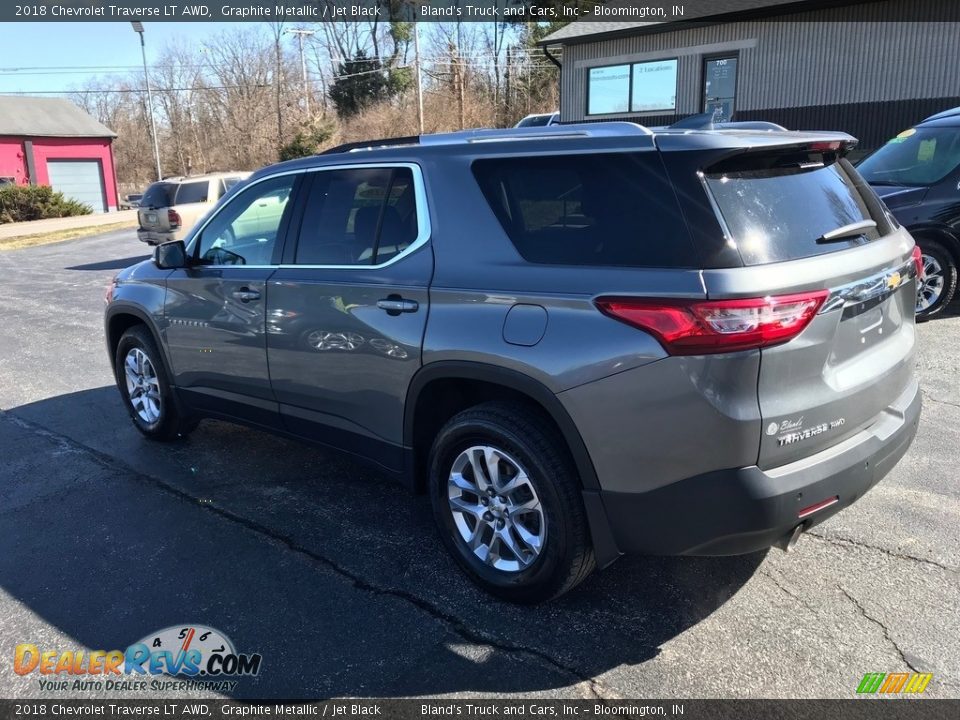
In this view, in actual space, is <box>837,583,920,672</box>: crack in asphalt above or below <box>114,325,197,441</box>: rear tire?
below

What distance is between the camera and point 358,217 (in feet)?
12.8

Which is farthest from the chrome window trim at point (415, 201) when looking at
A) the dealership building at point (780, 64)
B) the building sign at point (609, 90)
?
the building sign at point (609, 90)

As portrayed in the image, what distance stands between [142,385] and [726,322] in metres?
4.24

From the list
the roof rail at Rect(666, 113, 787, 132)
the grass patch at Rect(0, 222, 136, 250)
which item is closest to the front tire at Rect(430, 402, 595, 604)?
the roof rail at Rect(666, 113, 787, 132)

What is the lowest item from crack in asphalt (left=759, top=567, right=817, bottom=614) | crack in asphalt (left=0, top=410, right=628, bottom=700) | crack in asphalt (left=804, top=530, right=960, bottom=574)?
crack in asphalt (left=0, top=410, right=628, bottom=700)

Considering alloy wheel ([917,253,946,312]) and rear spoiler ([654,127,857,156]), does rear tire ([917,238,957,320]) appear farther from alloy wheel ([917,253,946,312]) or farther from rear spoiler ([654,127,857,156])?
rear spoiler ([654,127,857,156])

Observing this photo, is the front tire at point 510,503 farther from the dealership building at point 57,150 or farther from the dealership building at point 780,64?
the dealership building at point 57,150

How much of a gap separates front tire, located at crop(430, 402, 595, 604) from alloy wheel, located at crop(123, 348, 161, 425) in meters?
2.69

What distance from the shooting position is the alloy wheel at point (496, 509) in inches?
125

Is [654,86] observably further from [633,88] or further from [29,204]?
[29,204]

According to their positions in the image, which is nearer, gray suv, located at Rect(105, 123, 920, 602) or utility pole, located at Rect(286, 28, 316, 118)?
gray suv, located at Rect(105, 123, 920, 602)

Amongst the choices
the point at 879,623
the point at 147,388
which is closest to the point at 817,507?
the point at 879,623

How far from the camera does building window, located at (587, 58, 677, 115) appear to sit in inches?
837

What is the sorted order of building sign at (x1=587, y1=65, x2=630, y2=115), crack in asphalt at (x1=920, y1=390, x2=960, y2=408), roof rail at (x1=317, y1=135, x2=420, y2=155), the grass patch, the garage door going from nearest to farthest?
roof rail at (x1=317, y1=135, x2=420, y2=155)
crack in asphalt at (x1=920, y1=390, x2=960, y2=408)
building sign at (x1=587, y1=65, x2=630, y2=115)
the grass patch
the garage door
